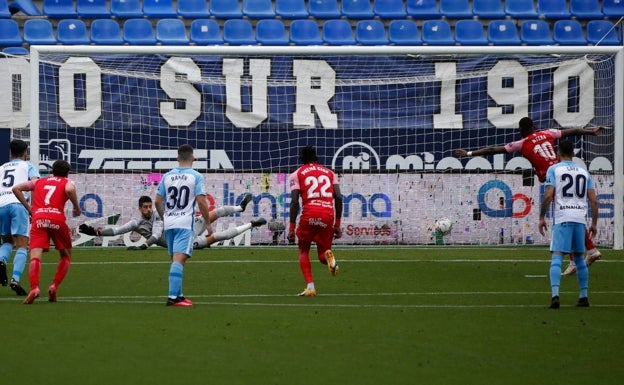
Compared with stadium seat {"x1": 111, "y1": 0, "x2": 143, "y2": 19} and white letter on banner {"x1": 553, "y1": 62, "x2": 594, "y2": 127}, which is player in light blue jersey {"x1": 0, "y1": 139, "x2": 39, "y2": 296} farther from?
stadium seat {"x1": 111, "y1": 0, "x2": 143, "y2": 19}

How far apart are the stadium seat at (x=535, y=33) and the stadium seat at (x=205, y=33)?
8201 mm

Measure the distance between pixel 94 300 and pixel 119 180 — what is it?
11679 mm

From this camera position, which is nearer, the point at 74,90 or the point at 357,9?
the point at 74,90

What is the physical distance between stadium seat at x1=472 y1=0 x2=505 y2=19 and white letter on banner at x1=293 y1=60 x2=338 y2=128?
23.7 feet

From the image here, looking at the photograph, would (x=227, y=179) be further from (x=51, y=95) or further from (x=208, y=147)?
(x=51, y=95)

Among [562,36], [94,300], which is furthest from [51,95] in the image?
[562,36]

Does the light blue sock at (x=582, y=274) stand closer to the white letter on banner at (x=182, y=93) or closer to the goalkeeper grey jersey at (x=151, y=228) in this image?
the goalkeeper grey jersey at (x=151, y=228)

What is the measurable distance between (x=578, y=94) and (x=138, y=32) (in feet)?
38.0

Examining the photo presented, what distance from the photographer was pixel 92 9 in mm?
30391

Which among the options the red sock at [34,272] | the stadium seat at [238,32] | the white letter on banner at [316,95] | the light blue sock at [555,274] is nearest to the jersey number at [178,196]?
the red sock at [34,272]

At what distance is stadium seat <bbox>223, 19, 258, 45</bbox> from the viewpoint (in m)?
29.5

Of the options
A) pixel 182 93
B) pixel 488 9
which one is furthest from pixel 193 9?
pixel 488 9

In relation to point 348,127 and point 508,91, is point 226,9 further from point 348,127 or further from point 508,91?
point 508,91

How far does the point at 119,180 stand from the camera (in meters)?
25.2
